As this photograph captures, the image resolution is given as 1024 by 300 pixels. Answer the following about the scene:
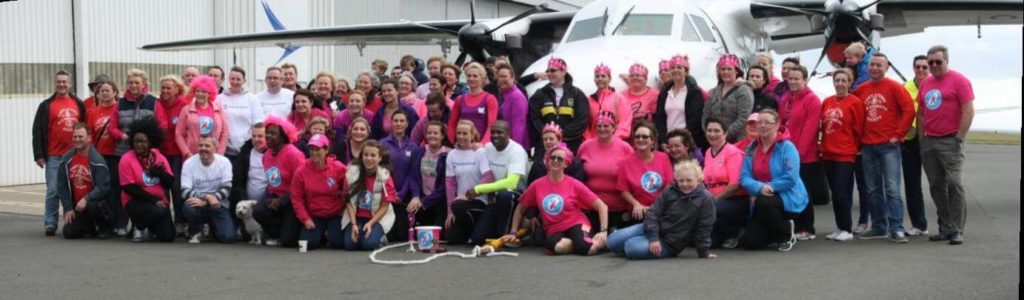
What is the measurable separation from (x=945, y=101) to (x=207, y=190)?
6557 millimetres

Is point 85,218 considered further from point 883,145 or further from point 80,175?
point 883,145

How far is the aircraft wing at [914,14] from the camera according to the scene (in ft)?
50.8

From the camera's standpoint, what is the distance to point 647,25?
43.5ft

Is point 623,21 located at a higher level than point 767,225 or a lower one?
higher

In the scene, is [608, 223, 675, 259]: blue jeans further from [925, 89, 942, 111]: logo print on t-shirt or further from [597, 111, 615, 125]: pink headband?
[925, 89, 942, 111]: logo print on t-shirt

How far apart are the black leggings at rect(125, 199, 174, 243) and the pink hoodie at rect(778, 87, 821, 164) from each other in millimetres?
5823

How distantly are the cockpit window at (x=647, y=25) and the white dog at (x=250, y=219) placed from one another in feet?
17.5

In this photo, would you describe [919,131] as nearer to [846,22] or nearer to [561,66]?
[561,66]

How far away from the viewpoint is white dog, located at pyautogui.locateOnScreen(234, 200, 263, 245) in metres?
9.76

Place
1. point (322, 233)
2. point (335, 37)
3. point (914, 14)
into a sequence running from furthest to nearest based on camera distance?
point (335, 37)
point (914, 14)
point (322, 233)

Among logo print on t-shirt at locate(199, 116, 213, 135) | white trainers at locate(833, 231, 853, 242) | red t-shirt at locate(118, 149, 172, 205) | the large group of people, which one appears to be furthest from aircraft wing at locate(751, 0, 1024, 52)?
red t-shirt at locate(118, 149, 172, 205)

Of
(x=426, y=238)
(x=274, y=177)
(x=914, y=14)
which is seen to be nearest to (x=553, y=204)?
(x=426, y=238)

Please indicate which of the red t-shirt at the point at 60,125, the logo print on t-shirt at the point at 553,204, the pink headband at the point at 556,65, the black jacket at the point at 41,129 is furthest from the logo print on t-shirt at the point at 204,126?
the logo print on t-shirt at the point at 553,204

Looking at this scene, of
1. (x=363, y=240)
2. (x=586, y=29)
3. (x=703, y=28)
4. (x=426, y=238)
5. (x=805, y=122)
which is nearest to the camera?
(x=426, y=238)
